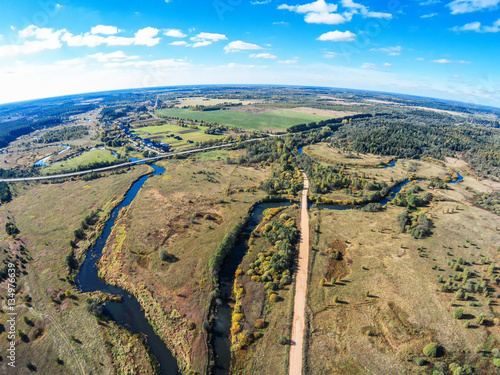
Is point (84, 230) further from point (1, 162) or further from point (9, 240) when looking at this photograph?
point (1, 162)

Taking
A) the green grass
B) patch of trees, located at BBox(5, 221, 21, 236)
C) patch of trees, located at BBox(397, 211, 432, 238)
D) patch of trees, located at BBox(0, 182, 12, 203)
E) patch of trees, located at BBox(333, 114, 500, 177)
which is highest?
patch of trees, located at BBox(333, 114, 500, 177)

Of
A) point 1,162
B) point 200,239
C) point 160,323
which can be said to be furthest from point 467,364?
point 1,162

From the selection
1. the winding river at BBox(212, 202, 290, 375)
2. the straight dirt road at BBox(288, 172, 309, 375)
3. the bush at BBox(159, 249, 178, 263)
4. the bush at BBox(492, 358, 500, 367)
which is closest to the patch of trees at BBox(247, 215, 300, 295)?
the straight dirt road at BBox(288, 172, 309, 375)

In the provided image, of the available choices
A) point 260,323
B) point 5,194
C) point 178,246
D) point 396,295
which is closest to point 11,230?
point 5,194

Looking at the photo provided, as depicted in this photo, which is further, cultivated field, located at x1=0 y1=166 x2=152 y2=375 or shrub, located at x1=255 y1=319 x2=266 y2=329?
shrub, located at x1=255 y1=319 x2=266 y2=329

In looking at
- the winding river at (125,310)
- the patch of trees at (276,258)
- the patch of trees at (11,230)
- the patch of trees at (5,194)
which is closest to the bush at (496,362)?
the patch of trees at (276,258)

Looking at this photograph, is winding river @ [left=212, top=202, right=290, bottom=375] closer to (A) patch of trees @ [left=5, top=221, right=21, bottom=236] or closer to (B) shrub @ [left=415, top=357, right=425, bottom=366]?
(B) shrub @ [left=415, top=357, right=425, bottom=366]
